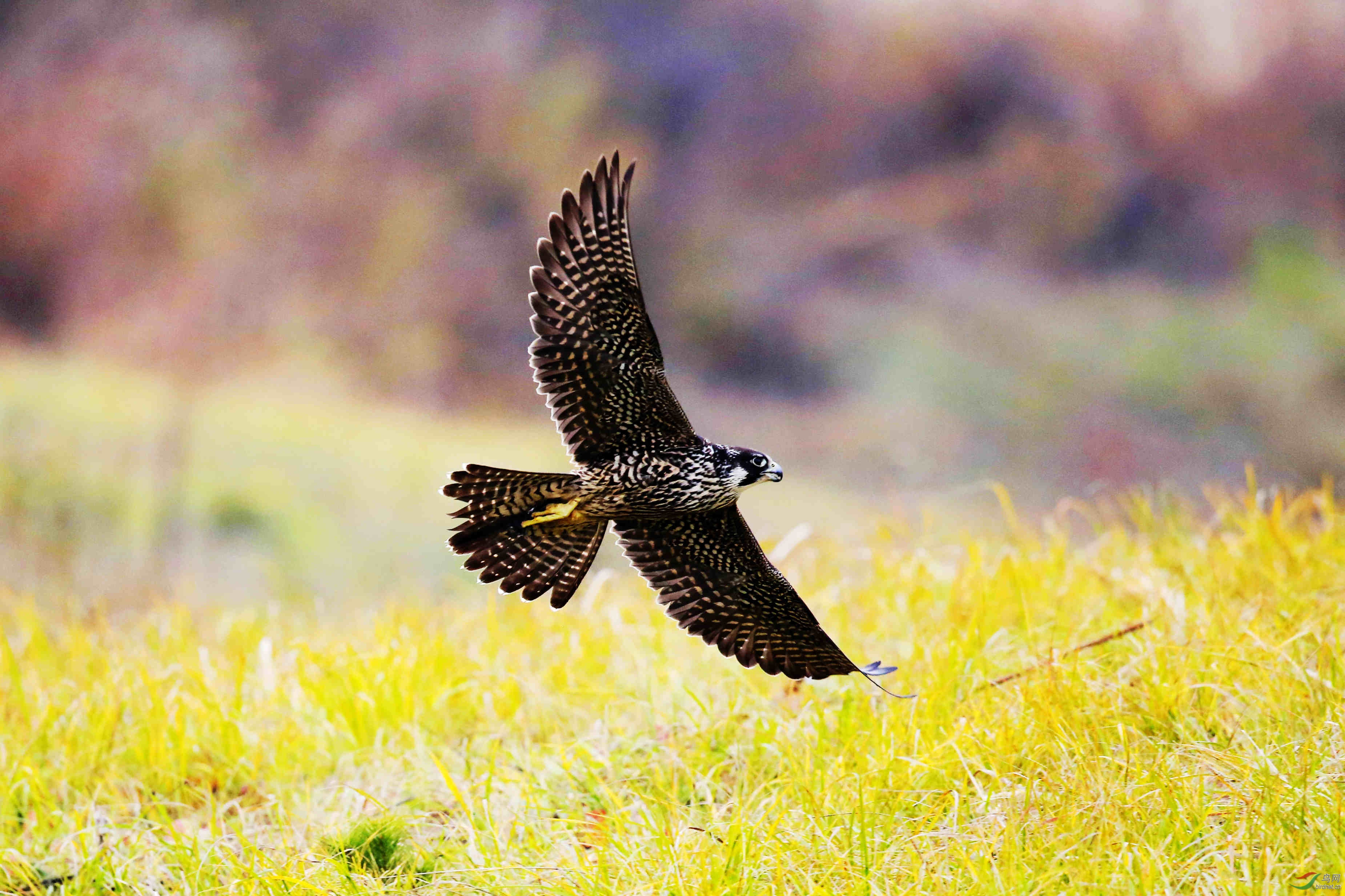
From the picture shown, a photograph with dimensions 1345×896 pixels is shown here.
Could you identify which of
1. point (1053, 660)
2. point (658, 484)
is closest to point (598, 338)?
point (658, 484)

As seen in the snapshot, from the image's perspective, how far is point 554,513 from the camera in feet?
9.65

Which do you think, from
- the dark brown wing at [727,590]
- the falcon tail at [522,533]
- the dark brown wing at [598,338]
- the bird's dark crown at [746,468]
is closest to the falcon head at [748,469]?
the bird's dark crown at [746,468]

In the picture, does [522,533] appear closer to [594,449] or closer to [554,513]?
[554,513]

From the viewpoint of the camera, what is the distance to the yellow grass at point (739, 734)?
8.43 ft

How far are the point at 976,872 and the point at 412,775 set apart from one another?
5.72ft

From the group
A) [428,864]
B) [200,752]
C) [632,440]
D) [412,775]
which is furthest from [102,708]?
[632,440]

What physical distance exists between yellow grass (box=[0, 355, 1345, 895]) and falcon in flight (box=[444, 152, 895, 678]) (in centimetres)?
43

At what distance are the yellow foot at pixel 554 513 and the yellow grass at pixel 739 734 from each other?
0.68 metres

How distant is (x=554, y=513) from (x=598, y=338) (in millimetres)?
446

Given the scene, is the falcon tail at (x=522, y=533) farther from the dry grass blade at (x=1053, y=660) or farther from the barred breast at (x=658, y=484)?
the dry grass blade at (x=1053, y=660)

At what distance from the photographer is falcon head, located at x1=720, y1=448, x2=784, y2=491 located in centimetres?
292

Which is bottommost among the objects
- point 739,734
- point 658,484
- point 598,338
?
point 739,734

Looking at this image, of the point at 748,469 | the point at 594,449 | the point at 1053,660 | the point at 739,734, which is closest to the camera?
the point at 748,469

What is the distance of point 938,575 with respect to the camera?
14.7ft
